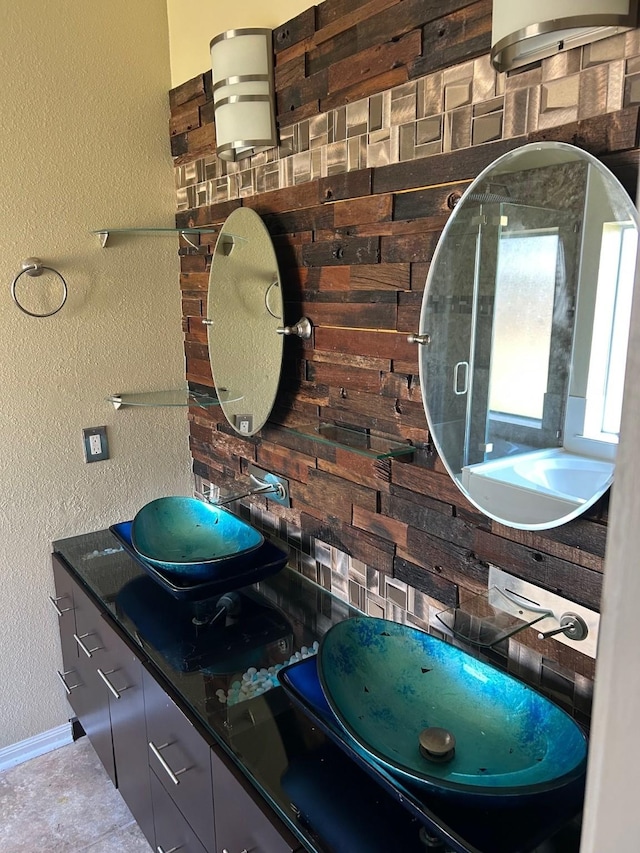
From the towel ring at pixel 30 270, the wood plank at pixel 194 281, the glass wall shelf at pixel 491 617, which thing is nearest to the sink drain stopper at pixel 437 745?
the glass wall shelf at pixel 491 617

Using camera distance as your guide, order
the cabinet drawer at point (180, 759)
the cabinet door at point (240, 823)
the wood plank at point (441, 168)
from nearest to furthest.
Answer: the cabinet door at point (240, 823) < the wood plank at point (441, 168) < the cabinet drawer at point (180, 759)

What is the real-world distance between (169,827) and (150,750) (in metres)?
0.18

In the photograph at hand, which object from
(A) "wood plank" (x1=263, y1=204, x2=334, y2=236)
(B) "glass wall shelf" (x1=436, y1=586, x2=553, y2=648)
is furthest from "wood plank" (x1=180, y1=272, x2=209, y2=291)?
(B) "glass wall shelf" (x1=436, y1=586, x2=553, y2=648)

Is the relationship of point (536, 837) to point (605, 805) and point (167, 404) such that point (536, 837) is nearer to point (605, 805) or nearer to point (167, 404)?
point (605, 805)

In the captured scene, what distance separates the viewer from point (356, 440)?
4.98 feet

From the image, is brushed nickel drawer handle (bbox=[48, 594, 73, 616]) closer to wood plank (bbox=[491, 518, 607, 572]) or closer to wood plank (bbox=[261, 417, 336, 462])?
wood plank (bbox=[261, 417, 336, 462])

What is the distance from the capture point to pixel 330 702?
111 cm

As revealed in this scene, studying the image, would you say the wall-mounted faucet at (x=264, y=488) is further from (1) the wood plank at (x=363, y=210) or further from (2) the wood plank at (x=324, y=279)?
(1) the wood plank at (x=363, y=210)

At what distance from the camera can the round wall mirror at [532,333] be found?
3.30 feet

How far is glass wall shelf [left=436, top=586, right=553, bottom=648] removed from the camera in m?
1.20

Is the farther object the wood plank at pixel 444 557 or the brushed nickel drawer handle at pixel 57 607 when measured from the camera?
the brushed nickel drawer handle at pixel 57 607

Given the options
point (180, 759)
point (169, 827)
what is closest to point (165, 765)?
point (180, 759)

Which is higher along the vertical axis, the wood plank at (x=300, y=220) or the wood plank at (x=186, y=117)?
the wood plank at (x=186, y=117)

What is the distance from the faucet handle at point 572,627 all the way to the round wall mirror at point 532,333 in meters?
0.17
